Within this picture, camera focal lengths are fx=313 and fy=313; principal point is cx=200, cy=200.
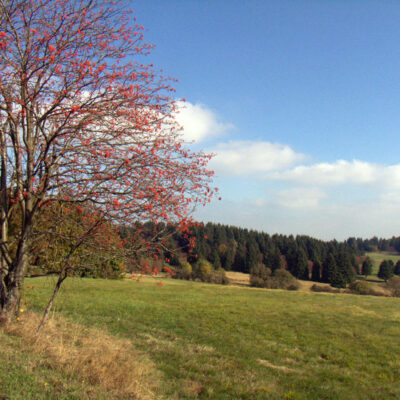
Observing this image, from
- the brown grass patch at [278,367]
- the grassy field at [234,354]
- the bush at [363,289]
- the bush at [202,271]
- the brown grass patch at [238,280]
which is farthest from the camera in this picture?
the brown grass patch at [238,280]

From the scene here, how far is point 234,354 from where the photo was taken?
9.27 metres

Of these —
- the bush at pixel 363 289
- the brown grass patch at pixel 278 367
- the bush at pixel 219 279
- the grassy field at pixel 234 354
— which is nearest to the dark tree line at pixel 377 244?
the bush at pixel 363 289

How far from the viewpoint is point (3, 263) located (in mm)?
7828

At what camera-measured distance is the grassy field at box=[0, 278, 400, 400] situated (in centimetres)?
525

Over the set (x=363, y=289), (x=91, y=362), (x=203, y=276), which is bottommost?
(x=203, y=276)

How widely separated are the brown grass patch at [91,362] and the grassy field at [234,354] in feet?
0.59

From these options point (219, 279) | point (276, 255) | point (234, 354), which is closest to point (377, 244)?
point (276, 255)

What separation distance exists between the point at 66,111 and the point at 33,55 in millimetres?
1605

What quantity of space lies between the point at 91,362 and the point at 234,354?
4.93m

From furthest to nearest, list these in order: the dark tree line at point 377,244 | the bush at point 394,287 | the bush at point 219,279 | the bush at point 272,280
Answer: the dark tree line at point 377,244 → the bush at point 272,280 → the bush at point 219,279 → the bush at point 394,287

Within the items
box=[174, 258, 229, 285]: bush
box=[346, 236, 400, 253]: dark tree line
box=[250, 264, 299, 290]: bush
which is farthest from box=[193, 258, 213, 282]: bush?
box=[346, 236, 400, 253]: dark tree line

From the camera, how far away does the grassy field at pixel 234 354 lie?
5.25 meters

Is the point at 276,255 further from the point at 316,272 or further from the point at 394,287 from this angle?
the point at 394,287

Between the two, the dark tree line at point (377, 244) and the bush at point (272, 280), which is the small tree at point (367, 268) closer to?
the bush at point (272, 280)
